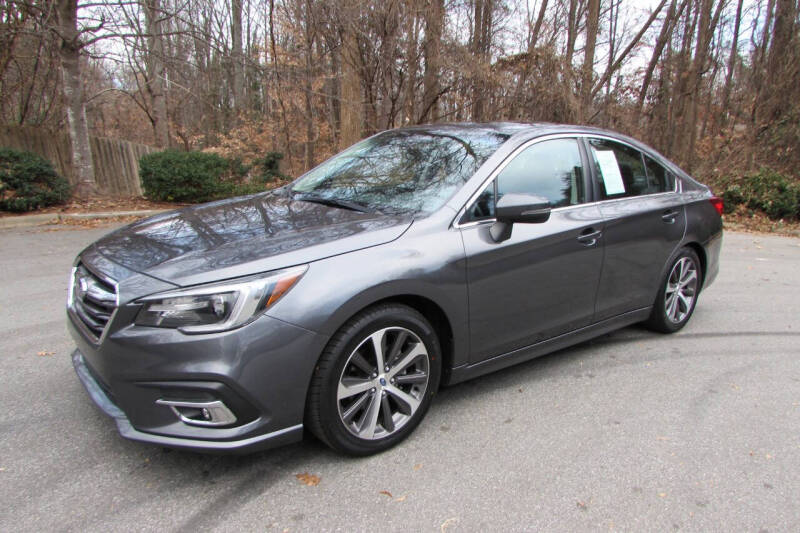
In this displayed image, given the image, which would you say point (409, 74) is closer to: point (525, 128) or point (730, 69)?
point (525, 128)

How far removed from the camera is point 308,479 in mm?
2471

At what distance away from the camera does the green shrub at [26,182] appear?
29.7ft

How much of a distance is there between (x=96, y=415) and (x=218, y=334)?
1340mm

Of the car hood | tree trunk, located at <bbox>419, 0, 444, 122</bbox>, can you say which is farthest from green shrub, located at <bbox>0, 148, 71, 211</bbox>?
the car hood

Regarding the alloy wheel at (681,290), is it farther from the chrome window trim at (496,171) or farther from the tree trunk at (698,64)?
the tree trunk at (698,64)

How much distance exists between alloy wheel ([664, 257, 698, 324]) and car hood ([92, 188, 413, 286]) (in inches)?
102

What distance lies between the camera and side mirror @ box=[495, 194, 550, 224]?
9.36 feet

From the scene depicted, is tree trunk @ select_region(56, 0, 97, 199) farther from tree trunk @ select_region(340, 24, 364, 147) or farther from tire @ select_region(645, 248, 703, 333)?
A: tire @ select_region(645, 248, 703, 333)

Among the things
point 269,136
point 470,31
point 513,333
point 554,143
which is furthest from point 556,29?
point 513,333

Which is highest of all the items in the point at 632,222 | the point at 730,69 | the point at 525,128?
the point at 730,69

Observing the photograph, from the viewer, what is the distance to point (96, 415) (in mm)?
2936

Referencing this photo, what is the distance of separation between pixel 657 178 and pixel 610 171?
67 cm

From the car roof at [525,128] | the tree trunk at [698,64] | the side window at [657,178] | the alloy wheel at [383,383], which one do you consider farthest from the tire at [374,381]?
the tree trunk at [698,64]

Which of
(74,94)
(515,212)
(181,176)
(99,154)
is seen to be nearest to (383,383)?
(515,212)
